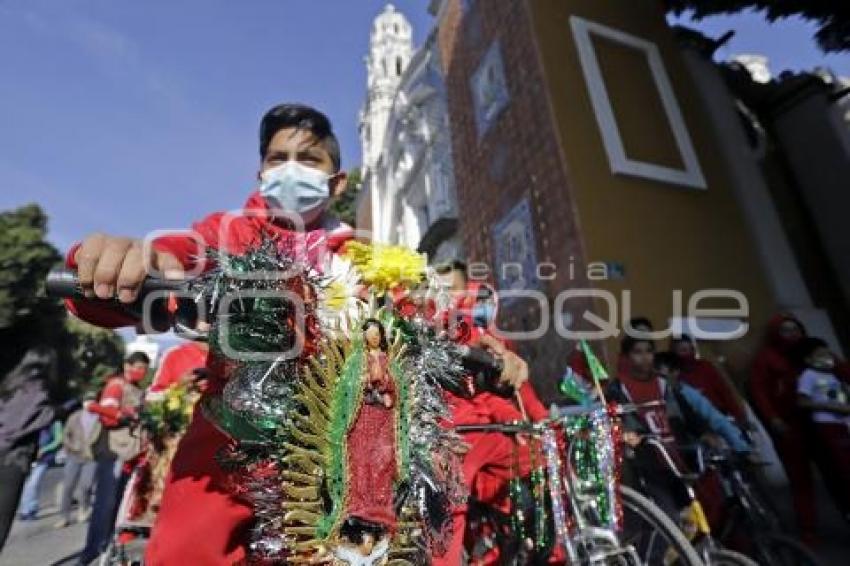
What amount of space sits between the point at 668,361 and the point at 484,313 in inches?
136

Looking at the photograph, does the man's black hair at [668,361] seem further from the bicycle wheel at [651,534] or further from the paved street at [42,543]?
the paved street at [42,543]

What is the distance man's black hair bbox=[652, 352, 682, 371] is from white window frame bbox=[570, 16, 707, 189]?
380 cm

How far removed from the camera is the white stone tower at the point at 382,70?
28.8m

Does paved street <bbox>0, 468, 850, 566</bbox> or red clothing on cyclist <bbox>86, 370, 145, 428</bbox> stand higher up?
red clothing on cyclist <bbox>86, 370, 145, 428</bbox>

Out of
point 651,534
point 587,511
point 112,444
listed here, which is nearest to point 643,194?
point 651,534

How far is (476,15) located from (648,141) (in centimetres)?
504

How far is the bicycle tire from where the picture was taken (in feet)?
8.61

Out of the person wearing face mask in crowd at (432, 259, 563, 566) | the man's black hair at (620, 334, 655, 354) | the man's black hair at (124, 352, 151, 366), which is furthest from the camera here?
the man's black hair at (124, 352, 151, 366)

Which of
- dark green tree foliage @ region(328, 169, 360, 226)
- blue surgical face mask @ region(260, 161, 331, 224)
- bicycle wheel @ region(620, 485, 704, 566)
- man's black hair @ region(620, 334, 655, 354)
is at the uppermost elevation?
dark green tree foliage @ region(328, 169, 360, 226)

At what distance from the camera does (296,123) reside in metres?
1.76

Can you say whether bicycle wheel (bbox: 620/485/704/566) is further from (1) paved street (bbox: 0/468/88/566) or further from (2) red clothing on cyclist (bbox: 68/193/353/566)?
(1) paved street (bbox: 0/468/88/566)

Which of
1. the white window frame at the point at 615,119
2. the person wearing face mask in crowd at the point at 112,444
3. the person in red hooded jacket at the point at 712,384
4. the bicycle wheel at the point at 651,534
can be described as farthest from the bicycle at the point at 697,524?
the white window frame at the point at 615,119

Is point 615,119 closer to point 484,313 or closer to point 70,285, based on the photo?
point 484,313

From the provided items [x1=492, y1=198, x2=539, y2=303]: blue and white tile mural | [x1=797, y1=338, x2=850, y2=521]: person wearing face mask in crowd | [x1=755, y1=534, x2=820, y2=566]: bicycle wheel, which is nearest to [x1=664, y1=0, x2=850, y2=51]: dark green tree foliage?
[x1=492, y1=198, x2=539, y2=303]: blue and white tile mural
